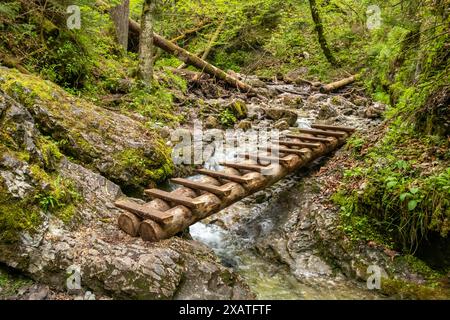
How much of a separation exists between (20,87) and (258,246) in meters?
4.12

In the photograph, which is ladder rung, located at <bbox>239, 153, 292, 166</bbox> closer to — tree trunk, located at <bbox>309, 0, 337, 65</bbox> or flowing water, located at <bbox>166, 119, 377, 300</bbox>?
flowing water, located at <bbox>166, 119, 377, 300</bbox>

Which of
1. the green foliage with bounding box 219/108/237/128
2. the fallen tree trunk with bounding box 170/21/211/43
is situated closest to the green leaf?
the green foliage with bounding box 219/108/237/128

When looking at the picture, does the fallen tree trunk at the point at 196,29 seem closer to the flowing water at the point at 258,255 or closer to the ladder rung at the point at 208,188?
the flowing water at the point at 258,255

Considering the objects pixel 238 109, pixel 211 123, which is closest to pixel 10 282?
pixel 211 123

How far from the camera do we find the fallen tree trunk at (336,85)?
49.7 feet

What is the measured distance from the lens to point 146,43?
8859 mm

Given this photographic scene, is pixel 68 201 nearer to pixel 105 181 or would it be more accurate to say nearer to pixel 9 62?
pixel 105 181

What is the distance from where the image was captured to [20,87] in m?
5.23

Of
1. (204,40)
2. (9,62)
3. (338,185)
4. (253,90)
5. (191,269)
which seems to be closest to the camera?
(191,269)

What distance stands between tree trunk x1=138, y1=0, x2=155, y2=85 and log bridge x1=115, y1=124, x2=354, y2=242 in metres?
4.00

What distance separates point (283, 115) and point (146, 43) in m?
4.23
